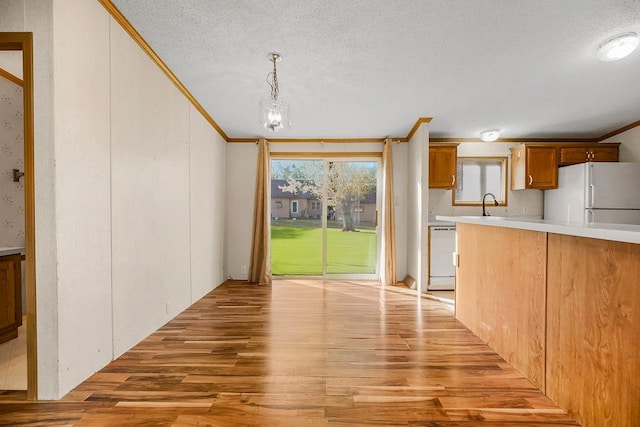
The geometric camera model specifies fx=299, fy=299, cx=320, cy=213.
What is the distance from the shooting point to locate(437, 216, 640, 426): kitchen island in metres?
1.36

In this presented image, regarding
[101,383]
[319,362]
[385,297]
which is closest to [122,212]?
[101,383]

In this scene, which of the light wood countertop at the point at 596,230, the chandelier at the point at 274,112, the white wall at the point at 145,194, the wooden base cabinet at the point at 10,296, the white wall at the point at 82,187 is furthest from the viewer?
the chandelier at the point at 274,112

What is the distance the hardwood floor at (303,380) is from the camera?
5.49 feet

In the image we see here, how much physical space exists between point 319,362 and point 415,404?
2.49ft

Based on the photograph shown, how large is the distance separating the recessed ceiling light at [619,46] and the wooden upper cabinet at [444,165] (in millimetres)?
2149

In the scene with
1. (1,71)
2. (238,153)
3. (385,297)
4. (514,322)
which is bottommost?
(385,297)

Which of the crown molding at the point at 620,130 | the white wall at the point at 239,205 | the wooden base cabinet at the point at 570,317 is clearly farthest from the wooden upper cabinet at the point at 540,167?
the white wall at the point at 239,205

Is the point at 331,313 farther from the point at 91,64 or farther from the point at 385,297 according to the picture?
the point at 91,64

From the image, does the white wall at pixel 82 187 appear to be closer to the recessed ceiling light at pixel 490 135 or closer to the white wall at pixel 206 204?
the white wall at pixel 206 204

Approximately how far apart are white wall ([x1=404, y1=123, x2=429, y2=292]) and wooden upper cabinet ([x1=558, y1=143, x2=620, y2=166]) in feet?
7.97

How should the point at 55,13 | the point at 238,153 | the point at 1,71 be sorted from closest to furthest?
the point at 55,13
the point at 1,71
the point at 238,153

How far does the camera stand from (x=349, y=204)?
528 cm

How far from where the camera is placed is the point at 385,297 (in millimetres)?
4129

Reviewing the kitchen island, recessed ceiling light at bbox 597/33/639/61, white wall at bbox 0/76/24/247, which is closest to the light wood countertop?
the kitchen island
